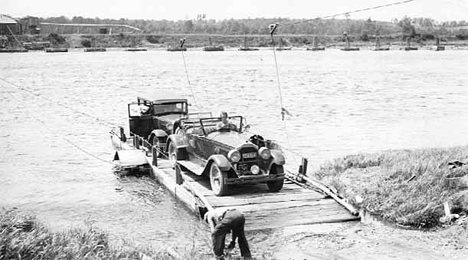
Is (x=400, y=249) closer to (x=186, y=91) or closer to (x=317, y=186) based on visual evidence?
(x=317, y=186)

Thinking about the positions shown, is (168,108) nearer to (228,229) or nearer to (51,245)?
(228,229)

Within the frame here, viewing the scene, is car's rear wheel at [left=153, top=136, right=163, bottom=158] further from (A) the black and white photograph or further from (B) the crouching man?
(B) the crouching man

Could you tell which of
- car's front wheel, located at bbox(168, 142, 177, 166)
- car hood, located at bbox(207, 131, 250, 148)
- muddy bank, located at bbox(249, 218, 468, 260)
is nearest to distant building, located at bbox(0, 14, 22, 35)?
car's front wheel, located at bbox(168, 142, 177, 166)

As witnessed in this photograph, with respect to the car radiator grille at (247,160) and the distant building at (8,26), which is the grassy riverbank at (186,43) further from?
the car radiator grille at (247,160)

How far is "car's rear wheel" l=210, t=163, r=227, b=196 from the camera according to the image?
45.6 ft

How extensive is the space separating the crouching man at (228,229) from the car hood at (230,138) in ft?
12.2

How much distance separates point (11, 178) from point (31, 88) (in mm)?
34628

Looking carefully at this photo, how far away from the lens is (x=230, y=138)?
49.0ft

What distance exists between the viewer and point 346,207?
13508 mm

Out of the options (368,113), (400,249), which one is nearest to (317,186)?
(400,249)

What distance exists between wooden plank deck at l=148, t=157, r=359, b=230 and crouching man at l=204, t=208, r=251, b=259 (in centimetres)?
164

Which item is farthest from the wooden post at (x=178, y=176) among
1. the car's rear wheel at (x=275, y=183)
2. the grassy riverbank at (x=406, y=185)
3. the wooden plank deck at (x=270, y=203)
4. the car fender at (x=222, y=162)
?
the grassy riverbank at (x=406, y=185)

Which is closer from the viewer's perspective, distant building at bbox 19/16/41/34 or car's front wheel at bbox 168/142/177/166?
car's front wheel at bbox 168/142/177/166

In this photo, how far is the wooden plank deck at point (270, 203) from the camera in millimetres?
12906
